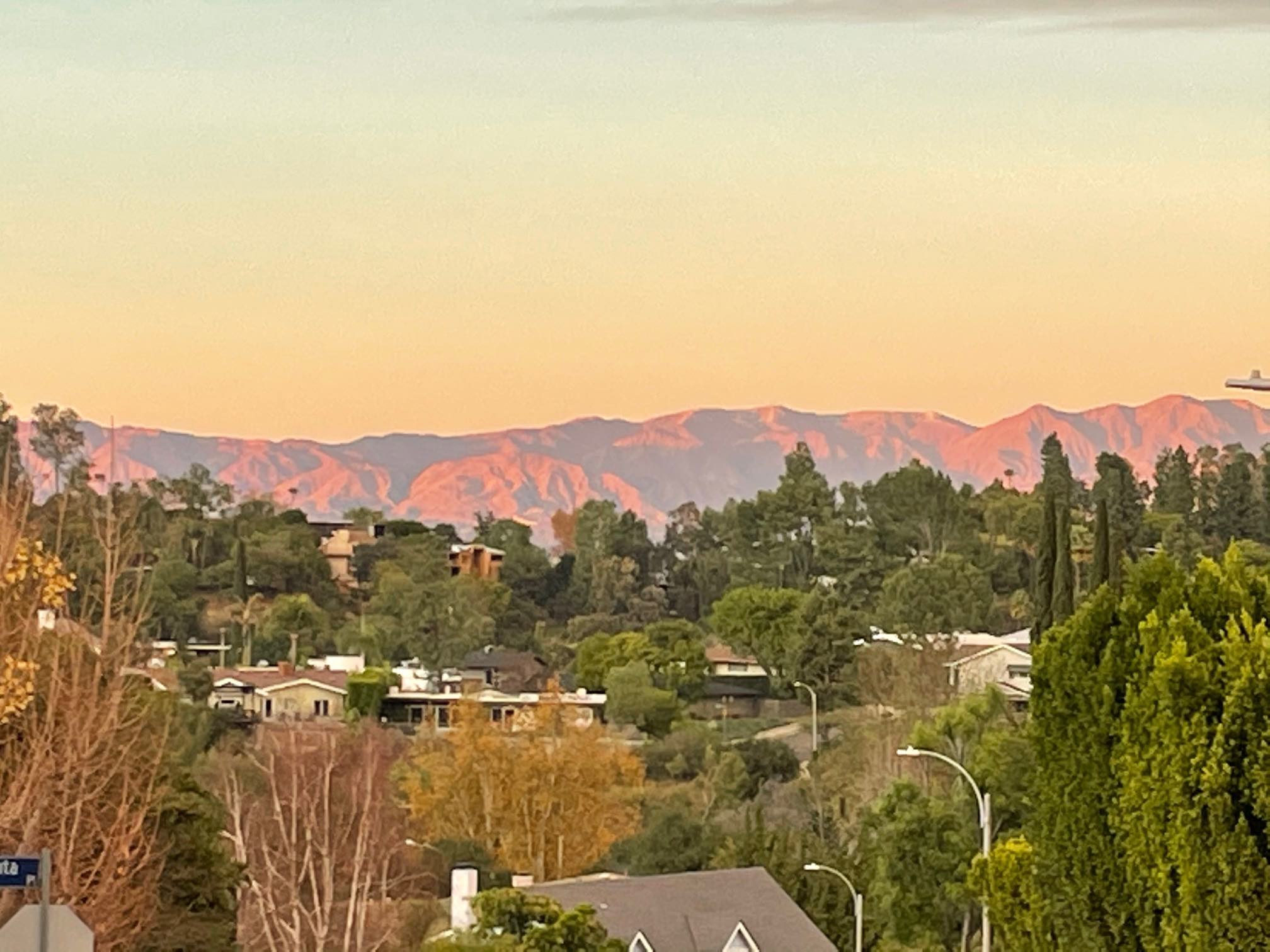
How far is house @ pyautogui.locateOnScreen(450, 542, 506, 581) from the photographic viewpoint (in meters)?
193

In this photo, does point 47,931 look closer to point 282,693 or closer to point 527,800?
point 527,800

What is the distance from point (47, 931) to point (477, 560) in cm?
18060

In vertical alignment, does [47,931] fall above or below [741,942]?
→ above

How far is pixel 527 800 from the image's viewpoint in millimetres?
97312

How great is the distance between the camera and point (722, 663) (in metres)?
158

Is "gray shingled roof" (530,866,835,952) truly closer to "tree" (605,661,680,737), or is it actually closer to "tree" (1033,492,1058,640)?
"tree" (1033,492,1058,640)

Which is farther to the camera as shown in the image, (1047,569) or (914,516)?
(914,516)

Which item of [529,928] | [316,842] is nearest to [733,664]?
[316,842]

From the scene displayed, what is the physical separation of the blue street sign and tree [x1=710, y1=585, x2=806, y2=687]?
440 ft

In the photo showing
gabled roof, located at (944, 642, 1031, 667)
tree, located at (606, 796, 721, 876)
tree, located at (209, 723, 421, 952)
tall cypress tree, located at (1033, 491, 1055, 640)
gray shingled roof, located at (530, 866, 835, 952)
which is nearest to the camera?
tree, located at (209, 723, 421, 952)

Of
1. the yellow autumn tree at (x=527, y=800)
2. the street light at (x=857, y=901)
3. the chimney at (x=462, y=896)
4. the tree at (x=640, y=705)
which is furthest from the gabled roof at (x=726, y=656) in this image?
the chimney at (x=462, y=896)

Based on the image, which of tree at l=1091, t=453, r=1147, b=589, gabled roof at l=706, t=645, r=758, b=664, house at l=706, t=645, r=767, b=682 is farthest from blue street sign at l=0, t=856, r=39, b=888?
gabled roof at l=706, t=645, r=758, b=664

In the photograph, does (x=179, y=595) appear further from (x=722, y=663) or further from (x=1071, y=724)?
(x=1071, y=724)

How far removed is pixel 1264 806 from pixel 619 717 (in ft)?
339
